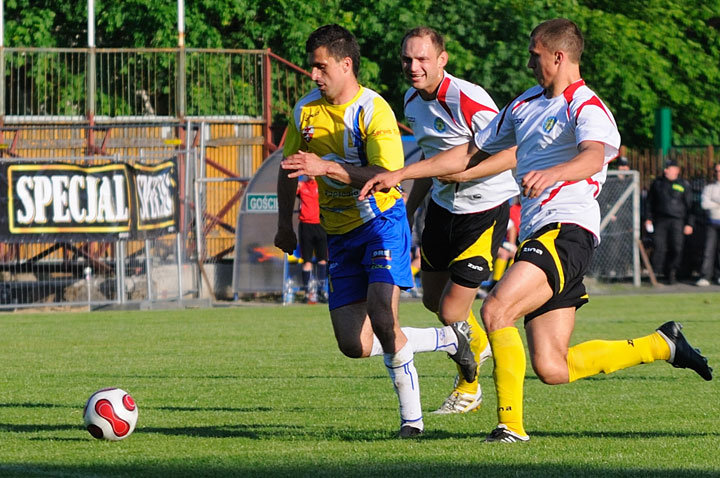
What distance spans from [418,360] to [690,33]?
954 inches

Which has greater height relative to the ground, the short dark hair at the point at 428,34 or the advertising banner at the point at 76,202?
the short dark hair at the point at 428,34

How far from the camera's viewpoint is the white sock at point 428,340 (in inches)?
295

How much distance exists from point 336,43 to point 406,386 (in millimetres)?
2070

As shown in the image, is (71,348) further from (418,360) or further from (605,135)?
(605,135)

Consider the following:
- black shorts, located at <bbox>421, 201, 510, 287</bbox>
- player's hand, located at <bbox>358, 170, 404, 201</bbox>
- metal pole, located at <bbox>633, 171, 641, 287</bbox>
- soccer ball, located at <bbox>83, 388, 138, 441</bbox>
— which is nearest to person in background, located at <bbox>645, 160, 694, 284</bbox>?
metal pole, located at <bbox>633, 171, 641, 287</bbox>

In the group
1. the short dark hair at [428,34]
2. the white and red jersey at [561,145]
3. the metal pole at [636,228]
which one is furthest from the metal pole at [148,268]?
the white and red jersey at [561,145]

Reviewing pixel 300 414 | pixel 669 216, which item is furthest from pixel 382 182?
pixel 669 216

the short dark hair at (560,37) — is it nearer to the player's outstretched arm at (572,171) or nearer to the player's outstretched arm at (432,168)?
the player's outstretched arm at (572,171)

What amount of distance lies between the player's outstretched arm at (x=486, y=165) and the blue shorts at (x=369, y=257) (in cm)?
43

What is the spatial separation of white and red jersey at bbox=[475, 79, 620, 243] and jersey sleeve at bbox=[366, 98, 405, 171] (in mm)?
692

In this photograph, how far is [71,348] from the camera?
1297cm

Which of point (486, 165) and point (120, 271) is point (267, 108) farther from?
point (486, 165)

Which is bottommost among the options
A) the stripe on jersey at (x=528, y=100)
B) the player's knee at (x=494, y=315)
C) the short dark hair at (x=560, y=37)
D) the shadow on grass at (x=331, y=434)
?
the shadow on grass at (x=331, y=434)

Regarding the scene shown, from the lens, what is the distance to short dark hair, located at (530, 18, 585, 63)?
6648 mm
